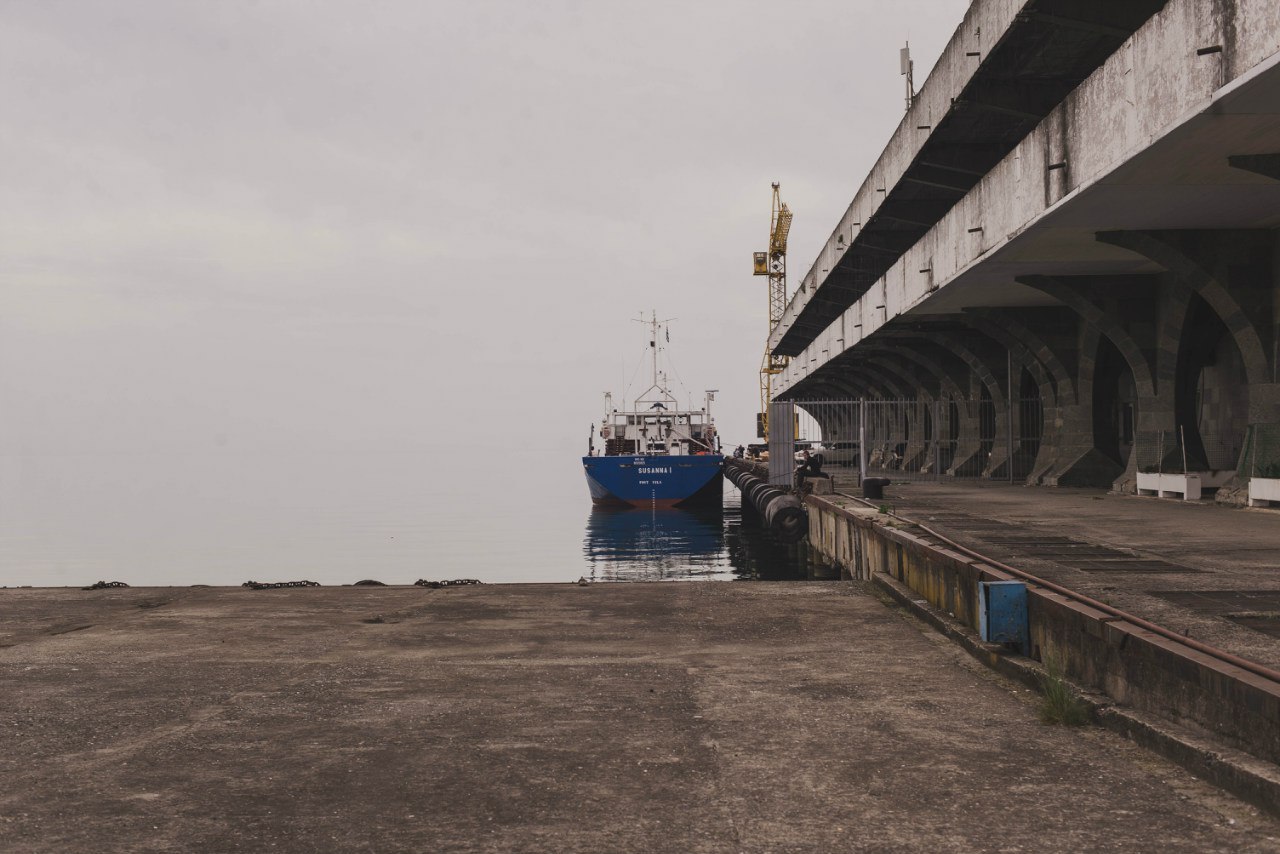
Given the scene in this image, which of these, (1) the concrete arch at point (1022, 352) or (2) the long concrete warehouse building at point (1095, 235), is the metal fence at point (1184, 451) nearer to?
(2) the long concrete warehouse building at point (1095, 235)

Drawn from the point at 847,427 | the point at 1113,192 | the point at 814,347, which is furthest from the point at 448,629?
the point at 847,427

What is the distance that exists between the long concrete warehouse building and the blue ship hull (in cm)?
1573

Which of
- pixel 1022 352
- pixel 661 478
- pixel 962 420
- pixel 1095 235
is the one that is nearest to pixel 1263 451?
pixel 1095 235

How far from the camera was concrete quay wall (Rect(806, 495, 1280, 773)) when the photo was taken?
215 inches

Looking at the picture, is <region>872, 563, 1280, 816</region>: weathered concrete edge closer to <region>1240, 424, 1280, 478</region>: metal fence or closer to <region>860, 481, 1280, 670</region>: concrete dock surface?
<region>860, 481, 1280, 670</region>: concrete dock surface

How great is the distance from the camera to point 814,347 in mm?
49344

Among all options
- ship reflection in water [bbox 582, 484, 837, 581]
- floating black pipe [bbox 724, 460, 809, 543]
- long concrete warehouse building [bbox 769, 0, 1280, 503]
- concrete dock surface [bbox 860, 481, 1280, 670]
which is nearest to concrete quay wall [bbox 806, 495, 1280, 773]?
concrete dock surface [bbox 860, 481, 1280, 670]

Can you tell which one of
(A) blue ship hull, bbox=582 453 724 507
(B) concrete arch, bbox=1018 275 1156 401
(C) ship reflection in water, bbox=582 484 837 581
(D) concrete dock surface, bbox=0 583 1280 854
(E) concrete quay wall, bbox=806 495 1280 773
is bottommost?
(C) ship reflection in water, bbox=582 484 837 581

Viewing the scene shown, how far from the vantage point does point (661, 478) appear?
5425 cm

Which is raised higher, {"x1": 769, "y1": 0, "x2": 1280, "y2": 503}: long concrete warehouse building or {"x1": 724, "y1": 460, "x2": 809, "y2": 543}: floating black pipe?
{"x1": 769, "y1": 0, "x2": 1280, "y2": 503}: long concrete warehouse building

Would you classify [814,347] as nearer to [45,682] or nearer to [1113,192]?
[1113,192]

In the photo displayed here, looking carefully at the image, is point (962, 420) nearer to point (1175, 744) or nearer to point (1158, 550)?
point (1158, 550)

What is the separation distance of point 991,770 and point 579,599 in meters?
7.70

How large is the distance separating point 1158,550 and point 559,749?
8.77 meters
